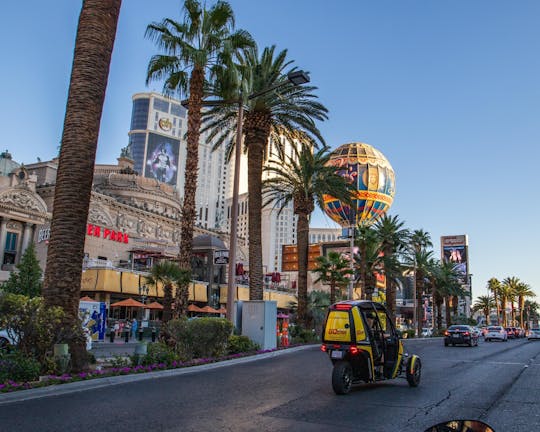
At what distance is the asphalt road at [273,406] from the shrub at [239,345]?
21.1 feet

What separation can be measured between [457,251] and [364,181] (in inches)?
1668

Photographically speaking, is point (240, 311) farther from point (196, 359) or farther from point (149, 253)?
point (149, 253)

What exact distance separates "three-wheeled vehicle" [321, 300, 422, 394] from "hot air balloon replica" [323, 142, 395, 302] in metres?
50.2

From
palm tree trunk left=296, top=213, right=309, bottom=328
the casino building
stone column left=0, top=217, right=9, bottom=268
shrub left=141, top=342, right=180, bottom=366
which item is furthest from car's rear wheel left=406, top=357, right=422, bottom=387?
stone column left=0, top=217, right=9, bottom=268

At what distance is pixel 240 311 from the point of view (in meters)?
23.5

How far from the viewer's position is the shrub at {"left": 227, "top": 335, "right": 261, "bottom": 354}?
19969 mm

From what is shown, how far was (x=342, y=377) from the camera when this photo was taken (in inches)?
398

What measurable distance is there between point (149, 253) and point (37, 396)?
165 feet

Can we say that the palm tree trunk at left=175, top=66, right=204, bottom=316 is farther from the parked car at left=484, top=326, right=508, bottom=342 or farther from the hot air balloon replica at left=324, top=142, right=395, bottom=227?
the hot air balloon replica at left=324, top=142, right=395, bottom=227

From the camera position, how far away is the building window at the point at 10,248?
4950cm

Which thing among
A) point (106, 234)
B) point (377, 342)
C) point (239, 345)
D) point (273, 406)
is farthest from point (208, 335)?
point (106, 234)

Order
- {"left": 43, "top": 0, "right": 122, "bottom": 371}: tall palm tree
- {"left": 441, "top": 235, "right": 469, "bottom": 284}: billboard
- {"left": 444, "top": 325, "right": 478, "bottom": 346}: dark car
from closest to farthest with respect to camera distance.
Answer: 1. {"left": 43, "top": 0, "right": 122, "bottom": 371}: tall palm tree
2. {"left": 444, "top": 325, "right": 478, "bottom": 346}: dark car
3. {"left": 441, "top": 235, "right": 469, "bottom": 284}: billboard

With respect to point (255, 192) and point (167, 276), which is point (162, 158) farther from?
point (167, 276)

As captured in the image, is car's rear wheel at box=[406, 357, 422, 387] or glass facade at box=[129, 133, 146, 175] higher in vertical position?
glass facade at box=[129, 133, 146, 175]
